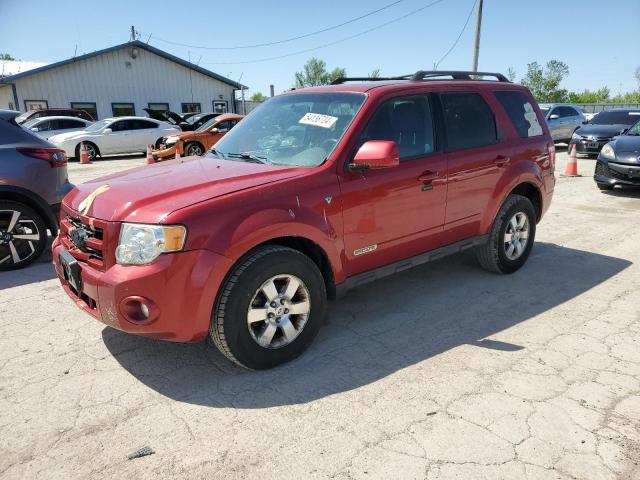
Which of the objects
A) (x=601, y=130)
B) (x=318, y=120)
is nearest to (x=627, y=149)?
(x=601, y=130)

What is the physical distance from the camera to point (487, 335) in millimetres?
3578

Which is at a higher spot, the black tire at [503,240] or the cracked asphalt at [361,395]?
the black tire at [503,240]

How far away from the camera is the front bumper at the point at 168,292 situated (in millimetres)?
2643

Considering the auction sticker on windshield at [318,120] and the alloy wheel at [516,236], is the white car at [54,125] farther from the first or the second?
the alloy wheel at [516,236]

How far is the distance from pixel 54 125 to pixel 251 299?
1815 centimetres

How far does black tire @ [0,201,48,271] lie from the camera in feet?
16.7

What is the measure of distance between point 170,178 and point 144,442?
5.44ft

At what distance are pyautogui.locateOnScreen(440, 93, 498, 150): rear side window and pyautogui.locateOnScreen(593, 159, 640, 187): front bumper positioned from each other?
5.48m

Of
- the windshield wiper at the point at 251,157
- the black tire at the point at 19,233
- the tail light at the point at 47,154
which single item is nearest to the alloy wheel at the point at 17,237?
the black tire at the point at 19,233

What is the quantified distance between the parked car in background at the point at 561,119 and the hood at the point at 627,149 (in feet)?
29.8

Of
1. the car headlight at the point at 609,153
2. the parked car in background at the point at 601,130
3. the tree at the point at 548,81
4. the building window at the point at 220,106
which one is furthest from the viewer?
the tree at the point at 548,81

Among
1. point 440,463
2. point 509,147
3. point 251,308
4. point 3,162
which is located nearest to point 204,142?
point 3,162

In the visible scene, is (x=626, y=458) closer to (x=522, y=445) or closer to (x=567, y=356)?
(x=522, y=445)

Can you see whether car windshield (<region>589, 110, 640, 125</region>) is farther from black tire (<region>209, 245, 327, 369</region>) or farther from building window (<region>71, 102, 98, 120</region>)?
building window (<region>71, 102, 98, 120</region>)
